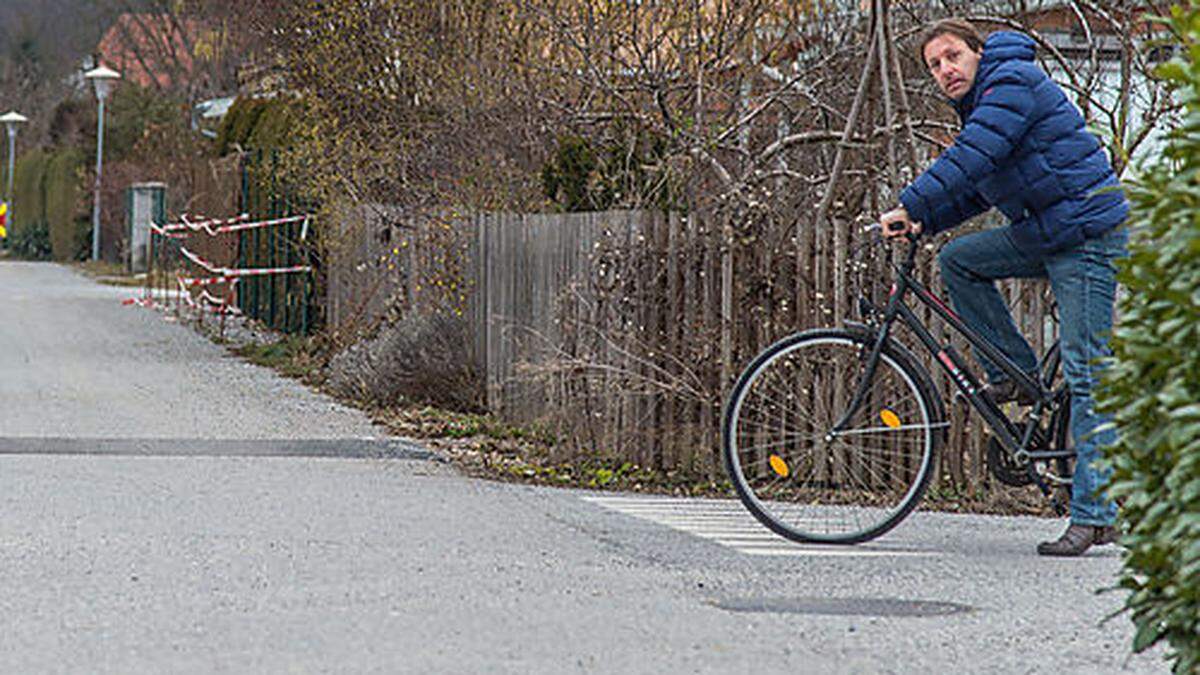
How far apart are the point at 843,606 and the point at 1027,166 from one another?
192 centimetres

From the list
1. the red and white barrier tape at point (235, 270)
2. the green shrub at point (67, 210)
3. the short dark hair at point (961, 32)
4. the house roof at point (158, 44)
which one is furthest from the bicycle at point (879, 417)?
the house roof at point (158, 44)

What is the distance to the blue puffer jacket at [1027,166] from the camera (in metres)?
7.56

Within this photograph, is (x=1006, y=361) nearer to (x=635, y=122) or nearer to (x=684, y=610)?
(x=684, y=610)

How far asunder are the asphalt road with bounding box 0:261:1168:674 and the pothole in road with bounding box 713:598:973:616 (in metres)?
0.02

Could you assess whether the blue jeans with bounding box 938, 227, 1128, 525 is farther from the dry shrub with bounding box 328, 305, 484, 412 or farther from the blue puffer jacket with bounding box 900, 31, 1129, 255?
the dry shrub with bounding box 328, 305, 484, 412

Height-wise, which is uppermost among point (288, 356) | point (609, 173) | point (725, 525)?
point (609, 173)

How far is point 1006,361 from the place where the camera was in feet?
26.3

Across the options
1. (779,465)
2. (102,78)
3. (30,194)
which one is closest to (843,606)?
(779,465)

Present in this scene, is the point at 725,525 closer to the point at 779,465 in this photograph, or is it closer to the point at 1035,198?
the point at 779,465

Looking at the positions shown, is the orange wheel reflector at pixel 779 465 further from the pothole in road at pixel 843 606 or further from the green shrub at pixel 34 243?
the green shrub at pixel 34 243

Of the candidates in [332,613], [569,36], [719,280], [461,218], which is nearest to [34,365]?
[461,218]

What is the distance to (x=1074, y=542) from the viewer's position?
7723 millimetres

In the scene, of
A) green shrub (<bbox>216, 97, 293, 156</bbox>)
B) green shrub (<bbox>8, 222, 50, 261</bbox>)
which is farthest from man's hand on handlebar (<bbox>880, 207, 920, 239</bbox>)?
green shrub (<bbox>8, 222, 50, 261</bbox>)

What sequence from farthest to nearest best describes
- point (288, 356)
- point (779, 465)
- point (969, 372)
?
1. point (288, 356)
2. point (779, 465)
3. point (969, 372)
